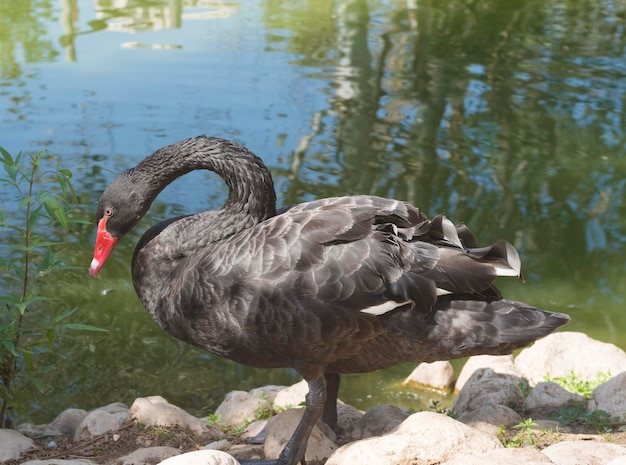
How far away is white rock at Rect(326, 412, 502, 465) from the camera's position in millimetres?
3330

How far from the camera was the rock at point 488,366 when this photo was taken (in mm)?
4828

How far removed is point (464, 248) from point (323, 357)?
2.52 feet

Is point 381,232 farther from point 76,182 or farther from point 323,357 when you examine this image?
point 76,182

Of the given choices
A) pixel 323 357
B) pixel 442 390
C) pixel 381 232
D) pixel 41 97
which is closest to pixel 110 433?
pixel 323 357

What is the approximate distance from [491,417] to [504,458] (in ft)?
3.02

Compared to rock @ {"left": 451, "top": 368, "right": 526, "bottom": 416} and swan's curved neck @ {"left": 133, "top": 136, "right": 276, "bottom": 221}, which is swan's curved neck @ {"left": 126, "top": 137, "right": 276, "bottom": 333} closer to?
swan's curved neck @ {"left": 133, "top": 136, "right": 276, "bottom": 221}

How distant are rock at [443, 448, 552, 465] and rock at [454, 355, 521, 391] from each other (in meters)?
1.47

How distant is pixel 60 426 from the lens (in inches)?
176

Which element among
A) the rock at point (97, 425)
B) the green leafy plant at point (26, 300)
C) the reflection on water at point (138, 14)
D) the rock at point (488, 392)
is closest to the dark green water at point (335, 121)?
the reflection on water at point (138, 14)

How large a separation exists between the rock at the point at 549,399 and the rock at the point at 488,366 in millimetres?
416

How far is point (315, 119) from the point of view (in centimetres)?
898

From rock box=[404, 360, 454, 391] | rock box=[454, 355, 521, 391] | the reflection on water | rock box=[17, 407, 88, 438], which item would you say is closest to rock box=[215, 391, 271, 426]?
rock box=[17, 407, 88, 438]

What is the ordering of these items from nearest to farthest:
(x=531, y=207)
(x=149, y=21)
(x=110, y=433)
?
(x=110, y=433), (x=531, y=207), (x=149, y=21)

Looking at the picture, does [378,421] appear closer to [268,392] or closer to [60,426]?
[268,392]
